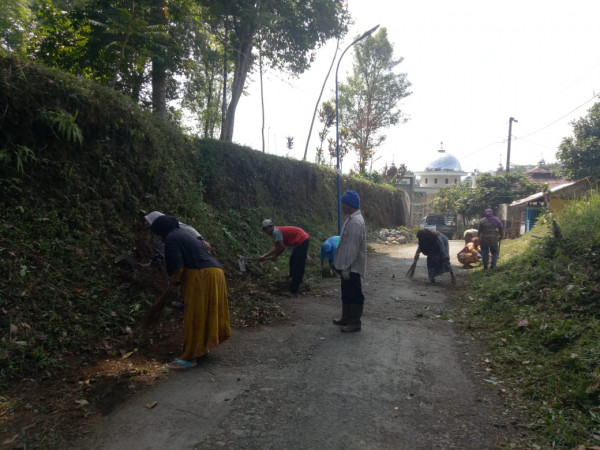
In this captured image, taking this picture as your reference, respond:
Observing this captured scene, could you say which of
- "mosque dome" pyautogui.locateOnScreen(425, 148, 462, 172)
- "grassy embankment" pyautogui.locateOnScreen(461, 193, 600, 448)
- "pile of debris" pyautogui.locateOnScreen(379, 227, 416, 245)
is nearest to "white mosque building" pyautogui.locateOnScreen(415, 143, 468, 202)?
"mosque dome" pyautogui.locateOnScreen(425, 148, 462, 172)

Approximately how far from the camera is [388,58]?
34938 mm

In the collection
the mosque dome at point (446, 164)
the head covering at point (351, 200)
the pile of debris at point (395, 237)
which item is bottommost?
the pile of debris at point (395, 237)

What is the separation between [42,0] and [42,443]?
370 inches

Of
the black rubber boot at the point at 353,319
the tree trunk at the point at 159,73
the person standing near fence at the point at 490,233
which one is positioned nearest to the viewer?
the black rubber boot at the point at 353,319

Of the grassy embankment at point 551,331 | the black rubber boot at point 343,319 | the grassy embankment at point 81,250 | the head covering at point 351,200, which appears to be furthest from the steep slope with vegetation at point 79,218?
the grassy embankment at point 551,331

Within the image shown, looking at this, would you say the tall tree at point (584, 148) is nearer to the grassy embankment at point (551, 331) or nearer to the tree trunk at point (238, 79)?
the grassy embankment at point (551, 331)

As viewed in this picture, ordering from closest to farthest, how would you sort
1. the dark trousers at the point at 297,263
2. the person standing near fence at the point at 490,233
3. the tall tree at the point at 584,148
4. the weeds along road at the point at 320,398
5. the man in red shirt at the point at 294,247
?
the weeds along road at the point at 320,398 → the man in red shirt at the point at 294,247 → the dark trousers at the point at 297,263 → the person standing near fence at the point at 490,233 → the tall tree at the point at 584,148

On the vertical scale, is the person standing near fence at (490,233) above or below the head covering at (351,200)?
below

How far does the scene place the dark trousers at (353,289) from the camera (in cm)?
594


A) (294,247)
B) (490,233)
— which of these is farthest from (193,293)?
(490,233)

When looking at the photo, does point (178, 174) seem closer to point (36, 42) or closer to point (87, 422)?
point (36, 42)

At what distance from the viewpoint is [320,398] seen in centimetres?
384

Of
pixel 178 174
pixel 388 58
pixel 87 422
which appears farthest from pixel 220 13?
pixel 388 58

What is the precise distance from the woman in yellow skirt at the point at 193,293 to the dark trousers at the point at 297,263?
3.82 m
